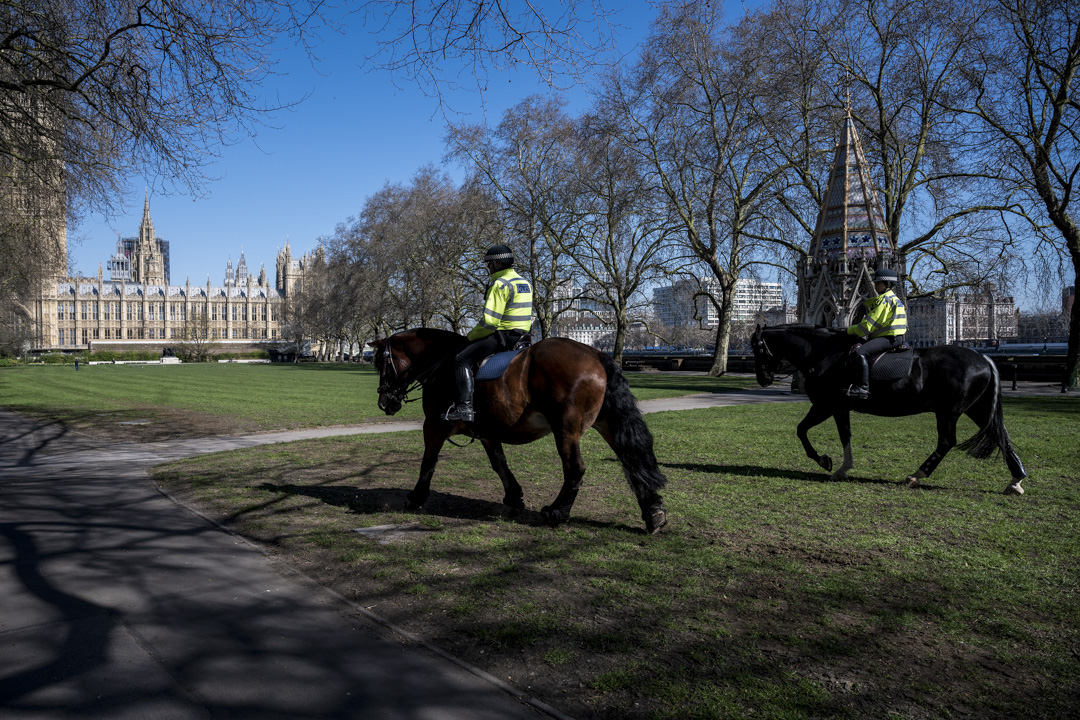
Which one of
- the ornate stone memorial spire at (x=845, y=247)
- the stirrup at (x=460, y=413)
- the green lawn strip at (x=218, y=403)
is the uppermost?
the ornate stone memorial spire at (x=845, y=247)

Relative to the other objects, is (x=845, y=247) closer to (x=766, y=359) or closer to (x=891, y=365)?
(x=766, y=359)

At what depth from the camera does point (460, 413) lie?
6320 millimetres

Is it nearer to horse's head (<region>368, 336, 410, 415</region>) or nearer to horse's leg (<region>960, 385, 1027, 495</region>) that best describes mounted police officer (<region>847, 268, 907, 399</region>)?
horse's leg (<region>960, 385, 1027, 495</region>)

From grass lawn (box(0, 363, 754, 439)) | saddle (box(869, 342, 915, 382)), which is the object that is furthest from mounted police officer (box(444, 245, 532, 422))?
grass lawn (box(0, 363, 754, 439))

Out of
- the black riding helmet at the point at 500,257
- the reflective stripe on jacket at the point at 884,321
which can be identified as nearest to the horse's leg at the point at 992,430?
the reflective stripe on jacket at the point at 884,321

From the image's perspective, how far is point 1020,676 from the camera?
11.1 ft

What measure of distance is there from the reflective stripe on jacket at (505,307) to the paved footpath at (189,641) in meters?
2.70

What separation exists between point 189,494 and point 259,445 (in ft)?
13.7

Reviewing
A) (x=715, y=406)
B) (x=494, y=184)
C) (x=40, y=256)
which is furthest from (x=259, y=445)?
(x=494, y=184)

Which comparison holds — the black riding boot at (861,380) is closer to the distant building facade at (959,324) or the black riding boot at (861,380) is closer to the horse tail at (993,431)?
the horse tail at (993,431)

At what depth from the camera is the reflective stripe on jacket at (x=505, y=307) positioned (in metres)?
6.37

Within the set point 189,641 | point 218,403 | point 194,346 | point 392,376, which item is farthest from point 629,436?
point 194,346

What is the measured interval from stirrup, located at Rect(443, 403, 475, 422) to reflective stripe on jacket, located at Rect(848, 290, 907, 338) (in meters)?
5.23

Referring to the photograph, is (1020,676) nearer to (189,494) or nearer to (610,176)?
(189,494)
